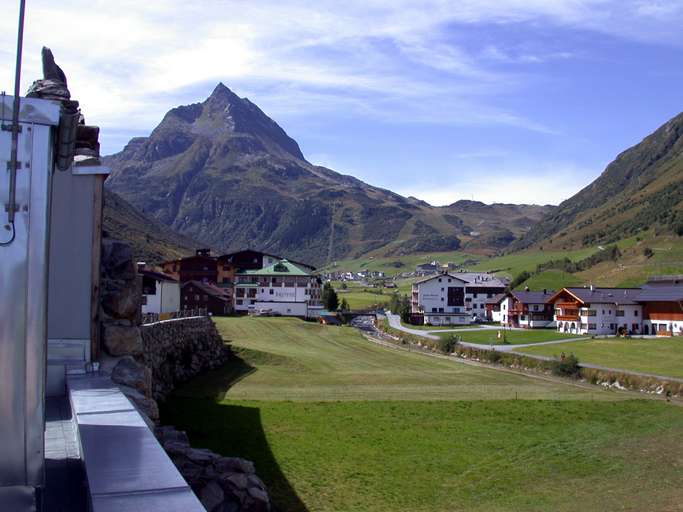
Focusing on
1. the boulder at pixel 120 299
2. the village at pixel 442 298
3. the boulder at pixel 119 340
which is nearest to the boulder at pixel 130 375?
the boulder at pixel 119 340

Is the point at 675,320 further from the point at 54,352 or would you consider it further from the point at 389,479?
the point at 54,352

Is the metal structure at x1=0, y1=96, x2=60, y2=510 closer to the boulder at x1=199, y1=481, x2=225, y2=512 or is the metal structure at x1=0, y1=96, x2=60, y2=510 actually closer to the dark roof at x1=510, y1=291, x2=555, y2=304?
the boulder at x1=199, y1=481, x2=225, y2=512

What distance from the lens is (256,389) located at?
34469mm

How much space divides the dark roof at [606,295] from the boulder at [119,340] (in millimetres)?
80547

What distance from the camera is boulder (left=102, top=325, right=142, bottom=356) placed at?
48.6ft

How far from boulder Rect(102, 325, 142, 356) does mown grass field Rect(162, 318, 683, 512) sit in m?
5.14

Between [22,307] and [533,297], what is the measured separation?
10386 centimetres

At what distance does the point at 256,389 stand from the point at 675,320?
65.6 m

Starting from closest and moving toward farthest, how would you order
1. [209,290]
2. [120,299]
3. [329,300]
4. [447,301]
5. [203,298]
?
[120,299] → [203,298] → [209,290] → [447,301] → [329,300]

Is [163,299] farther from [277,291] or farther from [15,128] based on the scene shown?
[15,128]

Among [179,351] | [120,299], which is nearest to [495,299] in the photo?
[179,351]

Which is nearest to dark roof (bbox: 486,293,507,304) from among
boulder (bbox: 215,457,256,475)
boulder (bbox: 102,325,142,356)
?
boulder (bbox: 102,325,142,356)

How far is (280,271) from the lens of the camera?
107 metres

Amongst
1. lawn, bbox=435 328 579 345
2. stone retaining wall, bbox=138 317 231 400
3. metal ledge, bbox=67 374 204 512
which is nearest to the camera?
metal ledge, bbox=67 374 204 512
